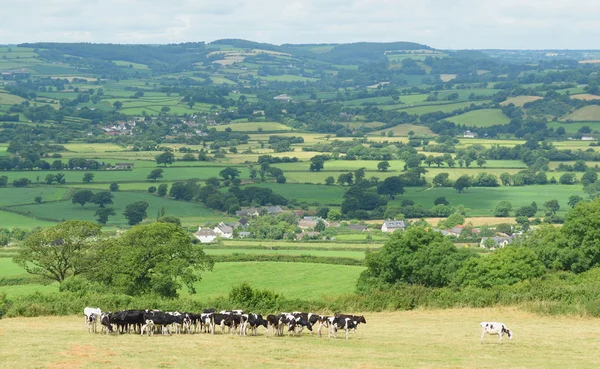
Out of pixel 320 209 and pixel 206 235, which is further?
pixel 320 209

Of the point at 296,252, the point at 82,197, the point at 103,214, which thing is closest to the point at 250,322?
the point at 296,252

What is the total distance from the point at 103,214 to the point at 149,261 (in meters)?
61.6

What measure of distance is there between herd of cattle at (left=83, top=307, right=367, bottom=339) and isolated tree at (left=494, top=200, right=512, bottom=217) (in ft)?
279

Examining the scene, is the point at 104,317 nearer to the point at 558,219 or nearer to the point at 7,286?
the point at 7,286

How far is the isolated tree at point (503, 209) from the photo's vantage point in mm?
118438

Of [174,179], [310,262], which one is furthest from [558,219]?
[174,179]

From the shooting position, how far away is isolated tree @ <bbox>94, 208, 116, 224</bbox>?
4417 inches

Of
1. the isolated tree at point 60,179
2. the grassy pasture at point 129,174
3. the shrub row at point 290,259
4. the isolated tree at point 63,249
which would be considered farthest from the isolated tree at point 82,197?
the isolated tree at point 63,249

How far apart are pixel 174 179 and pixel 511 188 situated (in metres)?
47.3

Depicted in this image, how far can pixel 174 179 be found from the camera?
14312cm

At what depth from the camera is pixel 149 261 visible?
53.0 metres

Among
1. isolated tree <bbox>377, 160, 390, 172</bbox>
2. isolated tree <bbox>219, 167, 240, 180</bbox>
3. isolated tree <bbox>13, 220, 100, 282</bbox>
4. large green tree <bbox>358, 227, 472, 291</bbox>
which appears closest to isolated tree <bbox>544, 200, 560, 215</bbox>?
isolated tree <bbox>377, 160, 390, 172</bbox>

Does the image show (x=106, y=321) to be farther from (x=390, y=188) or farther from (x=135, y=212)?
(x=390, y=188)

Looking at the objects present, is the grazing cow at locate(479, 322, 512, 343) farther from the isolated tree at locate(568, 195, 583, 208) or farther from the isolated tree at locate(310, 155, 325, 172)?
the isolated tree at locate(310, 155, 325, 172)
